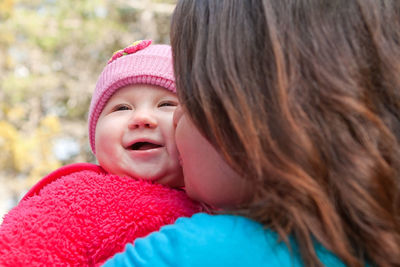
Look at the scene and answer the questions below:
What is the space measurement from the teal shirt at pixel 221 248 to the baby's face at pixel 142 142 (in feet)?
1.99

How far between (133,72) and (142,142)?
25 centimetres

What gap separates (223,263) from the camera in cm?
95

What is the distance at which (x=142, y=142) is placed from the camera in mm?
1651

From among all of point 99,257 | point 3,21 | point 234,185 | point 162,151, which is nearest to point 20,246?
point 99,257

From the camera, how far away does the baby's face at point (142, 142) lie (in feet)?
5.25

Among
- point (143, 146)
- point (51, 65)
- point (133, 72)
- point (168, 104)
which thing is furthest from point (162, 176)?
point (51, 65)

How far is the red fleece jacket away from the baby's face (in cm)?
6

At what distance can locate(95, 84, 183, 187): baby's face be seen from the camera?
1.60m

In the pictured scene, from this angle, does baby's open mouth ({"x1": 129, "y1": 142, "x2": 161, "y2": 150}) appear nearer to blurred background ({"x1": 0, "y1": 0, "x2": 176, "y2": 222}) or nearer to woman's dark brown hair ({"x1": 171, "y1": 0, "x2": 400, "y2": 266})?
woman's dark brown hair ({"x1": 171, "y1": 0, "x2": 400, "y2": 266})

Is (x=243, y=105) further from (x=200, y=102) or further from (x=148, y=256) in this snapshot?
(x=148, y=256)

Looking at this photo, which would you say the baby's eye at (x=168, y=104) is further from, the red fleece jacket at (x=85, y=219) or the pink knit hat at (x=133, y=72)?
the red fleece jacket at (x=85, y=219)

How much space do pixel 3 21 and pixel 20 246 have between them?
1202 centimetres

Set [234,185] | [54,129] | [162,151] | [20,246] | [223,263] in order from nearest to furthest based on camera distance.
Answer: [223,263] < [234,185] < [20,246] < [162,151] < [54,129]

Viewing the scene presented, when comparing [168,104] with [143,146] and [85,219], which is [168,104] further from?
[85,219]
